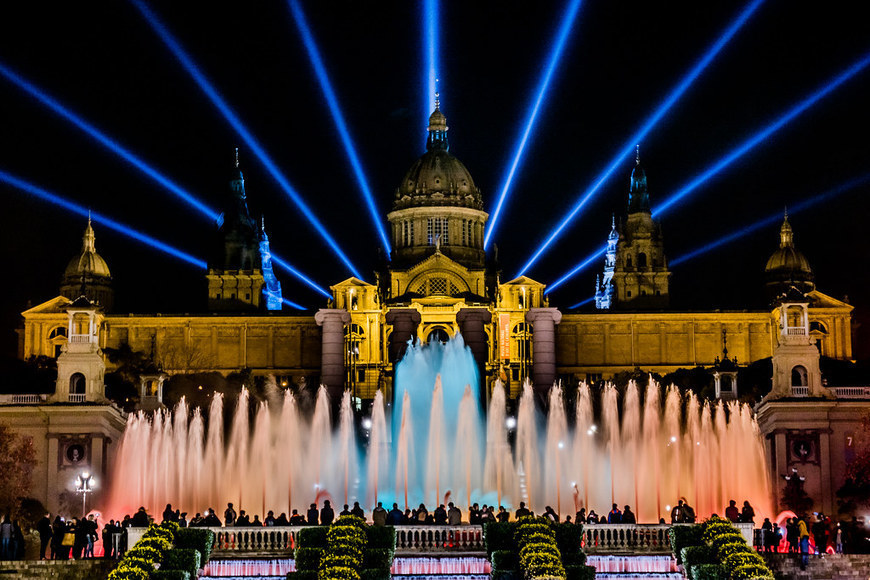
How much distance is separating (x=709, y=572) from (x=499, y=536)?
6.41 metres

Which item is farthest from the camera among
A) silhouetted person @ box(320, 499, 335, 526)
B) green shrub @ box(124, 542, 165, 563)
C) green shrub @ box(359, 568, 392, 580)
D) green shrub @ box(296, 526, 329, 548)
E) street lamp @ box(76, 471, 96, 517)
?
street lamp @ box(76, 471, 96, 517)

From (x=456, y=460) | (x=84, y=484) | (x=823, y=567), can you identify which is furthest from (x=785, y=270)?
(x=823, y=567)

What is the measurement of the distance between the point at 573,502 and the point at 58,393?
22.7 metres

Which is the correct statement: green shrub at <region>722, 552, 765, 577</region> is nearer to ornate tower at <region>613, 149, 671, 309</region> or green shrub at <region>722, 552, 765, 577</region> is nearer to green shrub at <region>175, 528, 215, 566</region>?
green shrub at <region>175, 528, 215, 566</region>

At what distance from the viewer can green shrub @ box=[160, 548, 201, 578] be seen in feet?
171

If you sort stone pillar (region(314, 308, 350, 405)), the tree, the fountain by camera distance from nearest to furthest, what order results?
the fountain < the tree < stone pillar (region(314, 308, 350, 405))

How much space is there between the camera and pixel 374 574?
5084 cm

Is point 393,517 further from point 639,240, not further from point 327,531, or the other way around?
point 639,240

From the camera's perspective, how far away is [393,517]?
61.8 metres

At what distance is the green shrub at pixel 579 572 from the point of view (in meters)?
51.1

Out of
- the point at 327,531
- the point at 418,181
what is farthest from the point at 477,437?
the point at 418,181

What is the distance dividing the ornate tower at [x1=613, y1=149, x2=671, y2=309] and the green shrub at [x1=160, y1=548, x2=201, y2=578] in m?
101

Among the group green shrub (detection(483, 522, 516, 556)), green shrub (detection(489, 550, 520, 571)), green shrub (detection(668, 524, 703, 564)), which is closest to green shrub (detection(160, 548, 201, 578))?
green shrub (detection(489, 550, 520, 571))

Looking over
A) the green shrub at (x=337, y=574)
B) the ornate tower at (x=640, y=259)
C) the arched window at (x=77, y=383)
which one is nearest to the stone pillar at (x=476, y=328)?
the ornate tower at (x=640, y=259)
